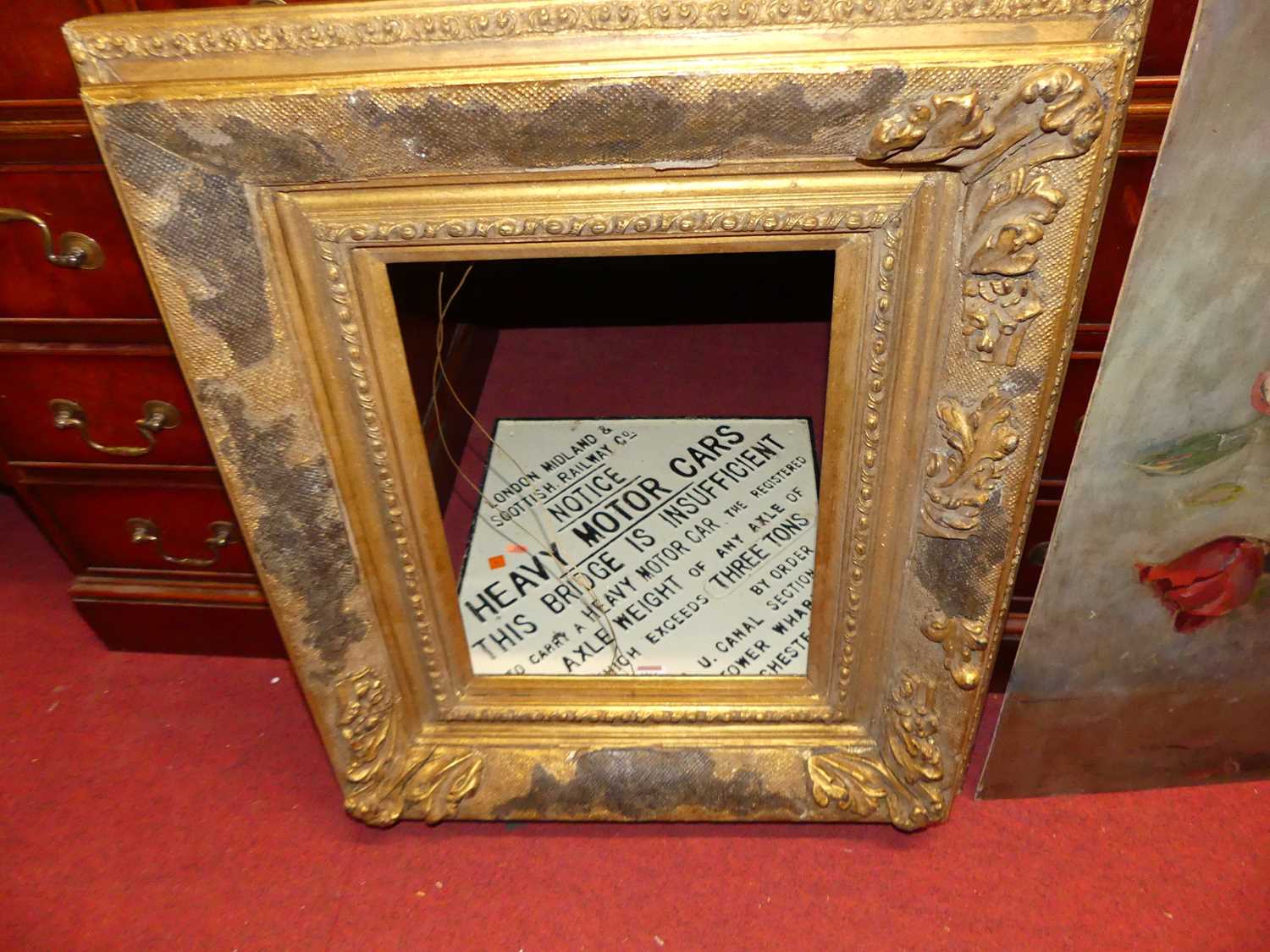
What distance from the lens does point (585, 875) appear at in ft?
4.02

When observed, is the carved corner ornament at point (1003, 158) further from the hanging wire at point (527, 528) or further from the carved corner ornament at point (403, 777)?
the carved corner ornament at point (403, 777)

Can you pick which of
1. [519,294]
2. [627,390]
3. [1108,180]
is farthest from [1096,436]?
[519,294]

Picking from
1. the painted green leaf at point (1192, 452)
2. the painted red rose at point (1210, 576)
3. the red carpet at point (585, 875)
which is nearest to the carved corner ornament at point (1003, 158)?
the painted green leaf at point (1192, 452)

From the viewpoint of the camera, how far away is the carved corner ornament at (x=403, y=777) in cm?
119

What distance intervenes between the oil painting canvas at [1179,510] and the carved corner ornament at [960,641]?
6.0 inches

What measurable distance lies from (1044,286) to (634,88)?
38cm

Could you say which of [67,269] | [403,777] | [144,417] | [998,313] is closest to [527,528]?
[403,777]

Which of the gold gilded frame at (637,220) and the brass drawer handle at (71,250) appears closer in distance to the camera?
the gold gilded frame at (637,220)

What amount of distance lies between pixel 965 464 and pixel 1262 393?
33cm

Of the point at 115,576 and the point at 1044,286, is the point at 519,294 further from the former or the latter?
the point at 1044,286

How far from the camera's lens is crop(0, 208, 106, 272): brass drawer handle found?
108 cm

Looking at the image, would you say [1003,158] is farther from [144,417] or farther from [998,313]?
[144,417]

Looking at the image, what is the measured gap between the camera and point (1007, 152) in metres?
0.77

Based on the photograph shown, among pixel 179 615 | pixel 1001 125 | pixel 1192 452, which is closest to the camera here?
pixel 1001 125
